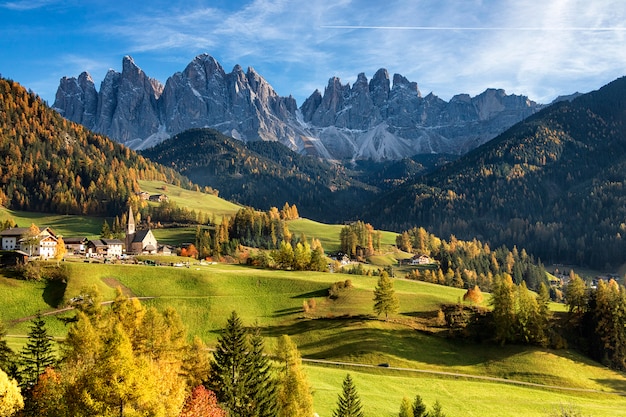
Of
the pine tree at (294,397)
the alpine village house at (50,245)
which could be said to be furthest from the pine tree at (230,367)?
the alpine village house at (50,245)

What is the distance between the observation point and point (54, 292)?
95.8 meters

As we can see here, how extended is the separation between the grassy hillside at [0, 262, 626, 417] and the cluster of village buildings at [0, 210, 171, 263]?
52.7 feet

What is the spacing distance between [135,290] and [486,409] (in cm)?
7467

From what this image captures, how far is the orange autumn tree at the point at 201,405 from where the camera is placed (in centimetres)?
3697

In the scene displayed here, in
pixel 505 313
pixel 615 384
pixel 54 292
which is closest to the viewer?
pixel 615 384

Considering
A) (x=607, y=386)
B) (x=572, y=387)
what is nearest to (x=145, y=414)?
(x=572, y=387)

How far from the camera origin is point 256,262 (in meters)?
151

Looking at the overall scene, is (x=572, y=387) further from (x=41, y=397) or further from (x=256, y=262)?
(x=256, y=262)

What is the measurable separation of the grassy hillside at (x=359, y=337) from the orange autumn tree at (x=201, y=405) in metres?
18.0

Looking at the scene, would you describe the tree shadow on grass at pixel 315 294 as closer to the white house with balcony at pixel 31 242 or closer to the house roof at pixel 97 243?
the white house with balcony at pixel 31 242

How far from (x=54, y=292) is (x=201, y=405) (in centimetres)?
7199

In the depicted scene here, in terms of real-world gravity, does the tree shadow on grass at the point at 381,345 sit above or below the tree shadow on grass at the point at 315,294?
below

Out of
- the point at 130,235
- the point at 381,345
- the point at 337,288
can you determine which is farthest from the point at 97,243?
the point at 381,345

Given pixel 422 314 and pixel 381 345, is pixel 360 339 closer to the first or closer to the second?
pixel 381 345
